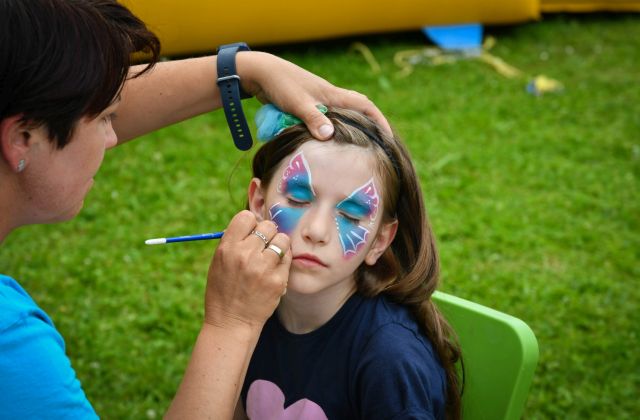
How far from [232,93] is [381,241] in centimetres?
54

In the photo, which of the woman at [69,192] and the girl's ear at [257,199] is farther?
the girl's ear at [257,199]

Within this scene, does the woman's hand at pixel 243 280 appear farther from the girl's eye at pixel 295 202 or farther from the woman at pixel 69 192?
the girl's eye at pixel 295 202

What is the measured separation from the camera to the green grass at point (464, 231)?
3.24m

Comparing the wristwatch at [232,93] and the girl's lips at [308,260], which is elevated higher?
the wristwatch at [232,93]

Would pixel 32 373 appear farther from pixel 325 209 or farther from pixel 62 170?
pixel 325 209

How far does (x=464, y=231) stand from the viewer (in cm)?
414

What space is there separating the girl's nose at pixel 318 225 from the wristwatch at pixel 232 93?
0.31 metres

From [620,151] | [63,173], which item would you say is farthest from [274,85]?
[620,151]

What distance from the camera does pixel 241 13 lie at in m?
6.28

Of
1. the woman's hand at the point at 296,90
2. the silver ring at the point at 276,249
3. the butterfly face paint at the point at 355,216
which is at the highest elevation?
the woman's hand at the point at 296,90

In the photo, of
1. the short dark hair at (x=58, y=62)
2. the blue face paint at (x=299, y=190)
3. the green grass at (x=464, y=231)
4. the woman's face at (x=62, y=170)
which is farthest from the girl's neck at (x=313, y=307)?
the green grass at (x=464, y=231)

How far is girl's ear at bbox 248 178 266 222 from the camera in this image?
2023 mm

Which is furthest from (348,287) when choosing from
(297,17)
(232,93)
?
(297,17)

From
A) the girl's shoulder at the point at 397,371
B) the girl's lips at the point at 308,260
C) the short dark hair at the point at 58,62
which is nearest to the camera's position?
the short dark hair at the point at 58,62
